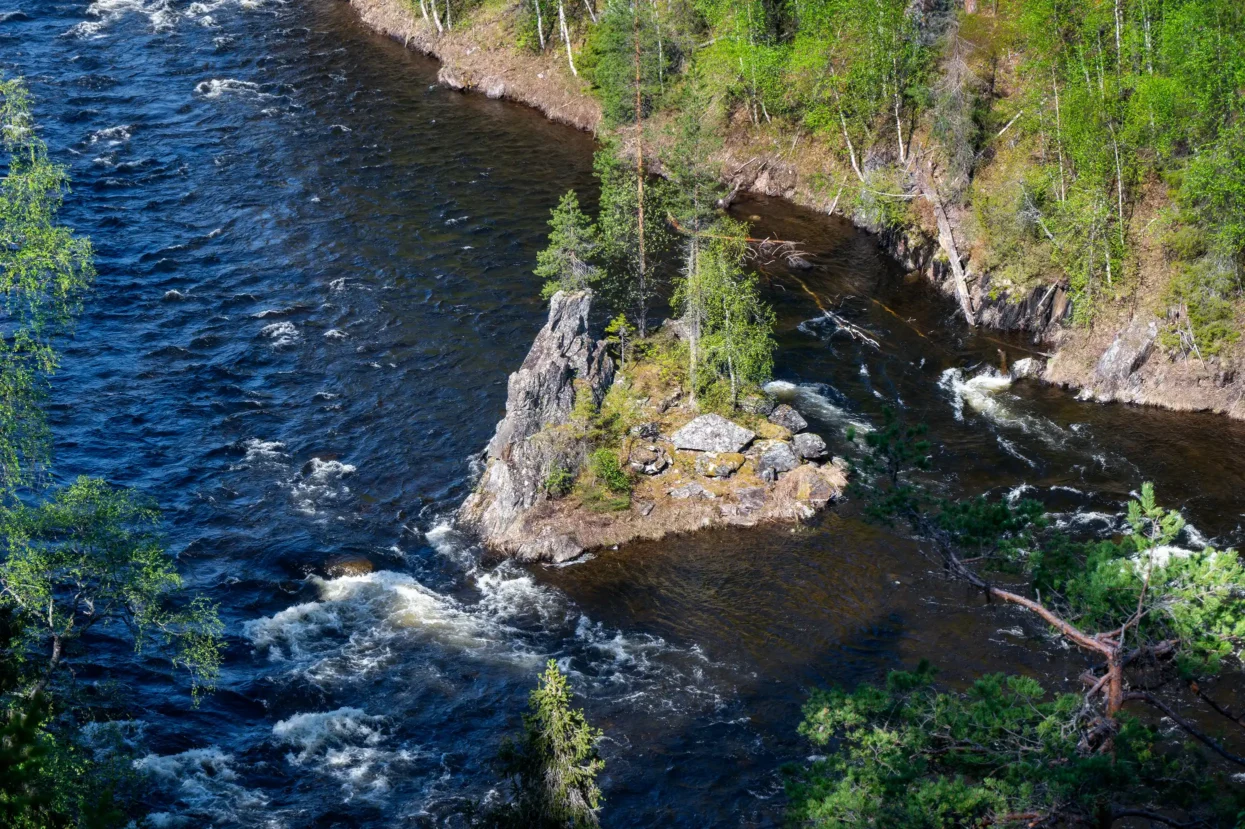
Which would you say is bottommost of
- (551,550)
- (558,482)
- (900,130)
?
(551,550)

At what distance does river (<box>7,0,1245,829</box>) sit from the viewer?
39.9 metres

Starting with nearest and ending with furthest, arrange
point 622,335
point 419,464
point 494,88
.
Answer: point 419,464
point 622,335
point 494,88

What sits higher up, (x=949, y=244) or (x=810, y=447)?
(x=949, y=244)

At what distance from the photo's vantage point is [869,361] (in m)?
61.4

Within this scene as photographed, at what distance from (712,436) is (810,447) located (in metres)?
4.30

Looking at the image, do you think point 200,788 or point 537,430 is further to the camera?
point 537,430

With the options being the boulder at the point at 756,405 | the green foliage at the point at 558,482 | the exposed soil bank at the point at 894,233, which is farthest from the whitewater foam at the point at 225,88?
the boulder at the point at 756,405

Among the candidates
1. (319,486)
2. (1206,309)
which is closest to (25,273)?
(319,486)

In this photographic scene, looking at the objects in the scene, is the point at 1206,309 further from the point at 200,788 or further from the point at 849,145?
the point at 200,788

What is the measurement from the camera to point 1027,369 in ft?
196

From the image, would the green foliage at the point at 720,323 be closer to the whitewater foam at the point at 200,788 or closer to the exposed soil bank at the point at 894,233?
the exposed soil bank at the point at 894,233

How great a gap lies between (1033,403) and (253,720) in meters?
38.3

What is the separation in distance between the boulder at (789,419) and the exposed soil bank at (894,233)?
13.8 m

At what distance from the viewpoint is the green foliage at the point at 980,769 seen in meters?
24.9
